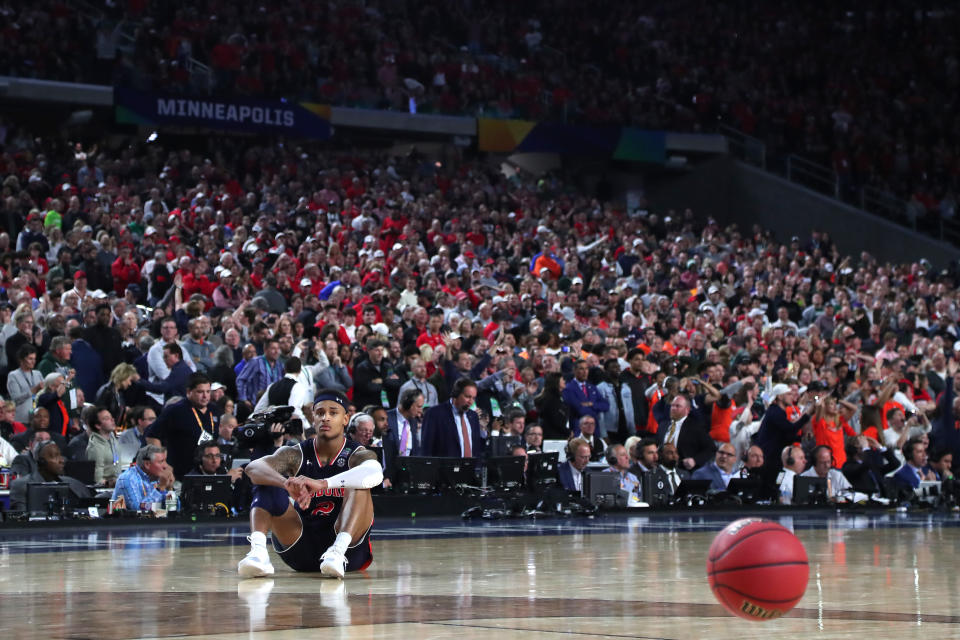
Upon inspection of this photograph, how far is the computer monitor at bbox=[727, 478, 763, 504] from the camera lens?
62.7 feet

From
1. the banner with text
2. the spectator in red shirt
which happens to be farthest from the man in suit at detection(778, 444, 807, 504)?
the banner with text

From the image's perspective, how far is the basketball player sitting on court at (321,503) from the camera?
9.85 m

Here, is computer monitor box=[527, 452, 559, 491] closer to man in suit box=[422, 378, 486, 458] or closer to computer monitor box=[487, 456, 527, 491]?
computer monitor box=[487, 456, 527, 491]

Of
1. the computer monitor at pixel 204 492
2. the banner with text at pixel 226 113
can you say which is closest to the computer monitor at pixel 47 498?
the computer monitor at pixel 204 492

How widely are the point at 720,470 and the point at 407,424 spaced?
4354 millimetres

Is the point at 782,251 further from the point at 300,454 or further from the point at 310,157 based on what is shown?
the point at 300,454

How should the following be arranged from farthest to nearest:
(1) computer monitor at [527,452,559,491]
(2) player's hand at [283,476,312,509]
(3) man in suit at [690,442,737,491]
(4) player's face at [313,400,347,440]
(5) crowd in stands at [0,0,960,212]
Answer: (5) crowd in stands at [0,0,960,212], (3) man in suit at [690,442,737,491], (1) computer monitor at [527,452,559,491], (4) player's face at [313,400,347,440], (2) player's hand at [283,476,312,509]

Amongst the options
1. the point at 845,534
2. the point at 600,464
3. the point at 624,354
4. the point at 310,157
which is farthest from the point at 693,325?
the point at 310,157

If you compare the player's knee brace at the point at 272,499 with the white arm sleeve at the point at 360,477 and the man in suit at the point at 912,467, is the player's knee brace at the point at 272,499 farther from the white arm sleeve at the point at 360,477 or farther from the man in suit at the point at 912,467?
the man in suit at the point at 912,467

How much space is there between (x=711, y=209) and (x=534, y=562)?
98.1 ft

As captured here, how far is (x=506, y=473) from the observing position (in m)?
17.5

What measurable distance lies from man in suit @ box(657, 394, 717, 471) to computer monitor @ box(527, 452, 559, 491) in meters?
2.30

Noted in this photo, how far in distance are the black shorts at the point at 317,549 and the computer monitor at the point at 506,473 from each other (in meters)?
7.09

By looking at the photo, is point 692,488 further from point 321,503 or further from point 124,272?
point 321,503
